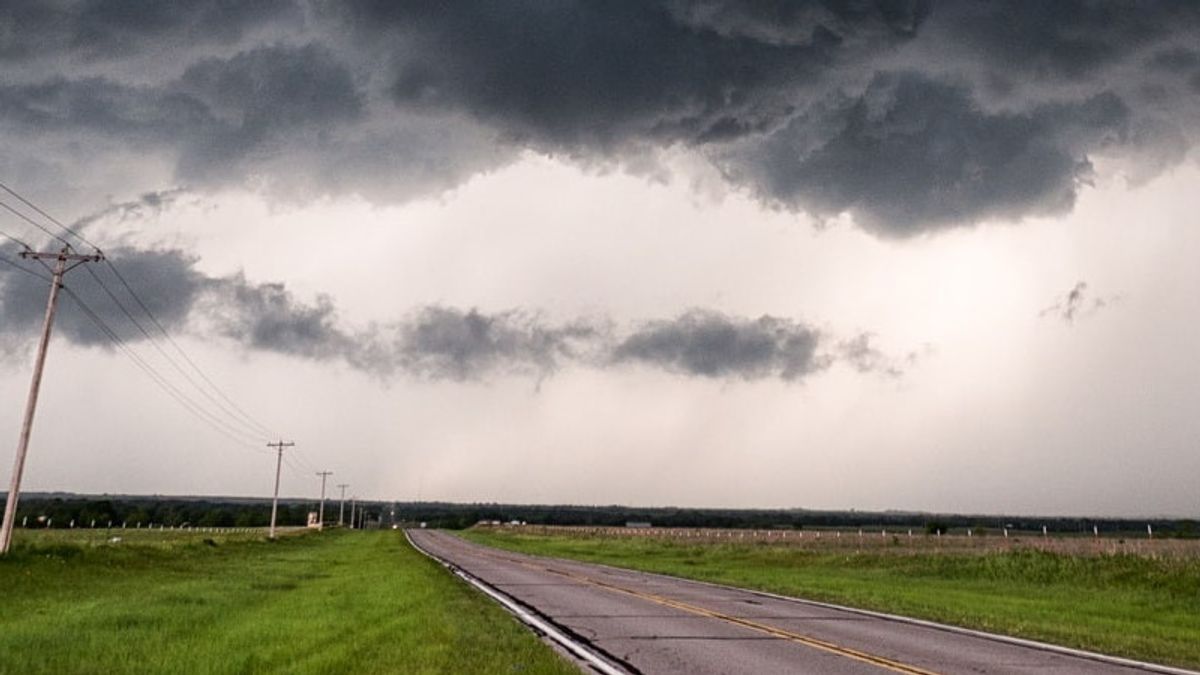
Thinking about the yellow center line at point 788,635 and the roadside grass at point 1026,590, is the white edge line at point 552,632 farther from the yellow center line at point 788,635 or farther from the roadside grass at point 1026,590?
the roadside grass at point 1026,590

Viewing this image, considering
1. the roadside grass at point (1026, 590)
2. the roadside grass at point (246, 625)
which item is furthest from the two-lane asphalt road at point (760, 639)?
the roadside grass at point (1026, 590)

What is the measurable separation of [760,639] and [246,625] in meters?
10.2

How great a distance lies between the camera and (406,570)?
35.3 metres

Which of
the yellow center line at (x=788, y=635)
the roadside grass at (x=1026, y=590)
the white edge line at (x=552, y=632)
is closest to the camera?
the yellow center line at (x=788, y=635)

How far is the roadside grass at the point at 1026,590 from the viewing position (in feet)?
57.4

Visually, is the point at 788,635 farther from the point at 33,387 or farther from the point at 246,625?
the point at 33,387

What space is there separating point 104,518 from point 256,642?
188137 millimetres

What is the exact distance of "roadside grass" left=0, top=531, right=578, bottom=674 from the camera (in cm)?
1267

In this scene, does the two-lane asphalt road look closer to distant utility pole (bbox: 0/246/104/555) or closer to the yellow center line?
the yellow center line

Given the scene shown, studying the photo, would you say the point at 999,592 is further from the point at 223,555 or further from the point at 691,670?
the point at 223,555

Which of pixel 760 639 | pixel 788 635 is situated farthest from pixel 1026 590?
pixel 760 639

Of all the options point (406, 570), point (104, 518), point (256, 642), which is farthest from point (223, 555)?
point (104, 518)

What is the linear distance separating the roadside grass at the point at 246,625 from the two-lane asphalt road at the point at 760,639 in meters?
1.70

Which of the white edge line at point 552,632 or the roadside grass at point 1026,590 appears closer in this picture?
the white edge line at point 552,632
